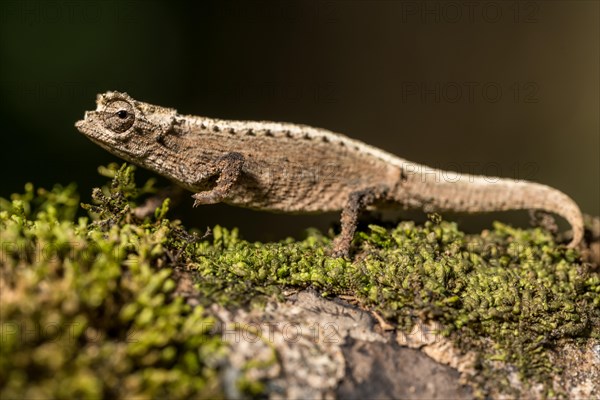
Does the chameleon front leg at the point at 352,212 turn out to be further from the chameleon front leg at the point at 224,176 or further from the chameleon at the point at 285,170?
the chameleon front leg at the point at 224,176

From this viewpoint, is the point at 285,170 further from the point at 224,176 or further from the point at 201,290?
the point at 201,290

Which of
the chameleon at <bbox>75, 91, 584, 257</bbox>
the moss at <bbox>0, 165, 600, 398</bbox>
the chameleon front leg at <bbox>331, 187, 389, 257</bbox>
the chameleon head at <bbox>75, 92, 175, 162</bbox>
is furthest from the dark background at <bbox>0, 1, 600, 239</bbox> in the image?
the moss at <bbox>0, 165, 600, 398</bbox>

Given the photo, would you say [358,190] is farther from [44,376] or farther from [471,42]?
[471,42]

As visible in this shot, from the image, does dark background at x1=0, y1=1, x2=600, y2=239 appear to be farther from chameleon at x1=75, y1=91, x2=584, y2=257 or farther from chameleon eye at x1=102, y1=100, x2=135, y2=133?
chameleon eye at x1=102, y1=100, x2=135, y2=133

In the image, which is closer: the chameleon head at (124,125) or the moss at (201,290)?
the moss at (201,290)

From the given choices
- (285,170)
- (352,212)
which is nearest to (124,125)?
(285,170)

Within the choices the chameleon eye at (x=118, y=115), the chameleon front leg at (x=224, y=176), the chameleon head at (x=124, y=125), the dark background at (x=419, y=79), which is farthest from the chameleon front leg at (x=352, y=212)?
the dark background at (x=419, y=79)

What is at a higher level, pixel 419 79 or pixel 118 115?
pixel 419 79
